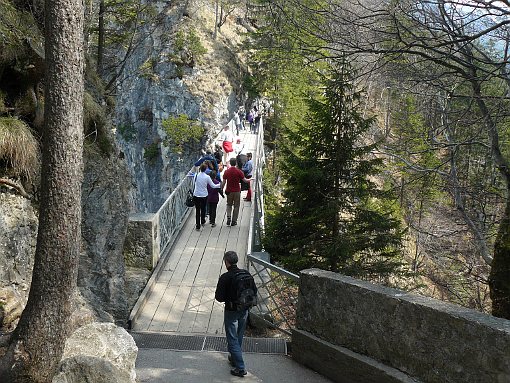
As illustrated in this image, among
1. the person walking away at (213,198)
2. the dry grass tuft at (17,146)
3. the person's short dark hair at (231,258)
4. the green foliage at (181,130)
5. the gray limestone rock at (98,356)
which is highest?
the green foliage at (181,130)

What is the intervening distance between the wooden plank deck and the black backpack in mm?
2340

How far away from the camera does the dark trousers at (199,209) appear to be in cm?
1228

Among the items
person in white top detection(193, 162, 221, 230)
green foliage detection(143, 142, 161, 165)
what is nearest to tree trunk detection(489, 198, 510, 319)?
person in white top detection(193, 162, 221, 230)

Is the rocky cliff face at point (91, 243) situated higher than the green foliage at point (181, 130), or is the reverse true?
the green foliage at point (181, 130)

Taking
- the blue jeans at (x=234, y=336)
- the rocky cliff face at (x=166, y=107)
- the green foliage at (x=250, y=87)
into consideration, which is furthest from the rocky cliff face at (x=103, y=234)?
the green foliage at (x=250, y=87)

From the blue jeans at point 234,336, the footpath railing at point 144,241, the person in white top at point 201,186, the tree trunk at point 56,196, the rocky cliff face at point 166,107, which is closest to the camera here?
the tree trunk at point 56,196

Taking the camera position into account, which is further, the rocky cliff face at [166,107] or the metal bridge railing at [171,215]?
the rocky cliff face at [166,107]

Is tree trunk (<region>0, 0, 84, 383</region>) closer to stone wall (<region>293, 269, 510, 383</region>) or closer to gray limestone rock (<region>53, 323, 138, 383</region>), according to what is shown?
gray limestone rock (<region>53, 323, 138, 383</region>)

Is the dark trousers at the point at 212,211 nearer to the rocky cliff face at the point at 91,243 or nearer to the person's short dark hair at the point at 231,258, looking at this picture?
the rocky cliff face at the point at 91,243

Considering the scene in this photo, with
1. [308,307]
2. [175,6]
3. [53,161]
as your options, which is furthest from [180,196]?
[175,6]

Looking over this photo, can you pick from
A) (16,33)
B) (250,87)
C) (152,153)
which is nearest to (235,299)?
(16,33)

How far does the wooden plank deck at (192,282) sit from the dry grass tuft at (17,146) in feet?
10.7

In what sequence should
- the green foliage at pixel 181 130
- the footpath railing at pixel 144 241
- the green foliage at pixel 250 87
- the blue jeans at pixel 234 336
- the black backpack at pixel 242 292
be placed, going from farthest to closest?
1. the green foliage at pixel 250 87
2. the green foliage at pixel 181 130
3. the footpath railing at pixel 144 241
4. the blue jeans at pixel 234 336
5. the black backpack at pixel 242 292

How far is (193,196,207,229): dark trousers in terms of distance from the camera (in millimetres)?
12281
